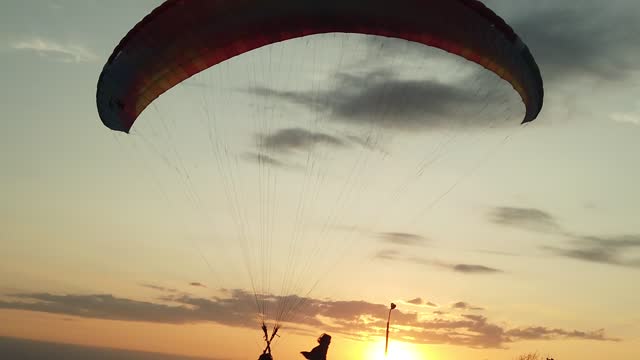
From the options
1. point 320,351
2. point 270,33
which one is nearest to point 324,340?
point 320,351

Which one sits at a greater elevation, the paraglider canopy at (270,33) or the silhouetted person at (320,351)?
the paraglider canopy at (270,33)

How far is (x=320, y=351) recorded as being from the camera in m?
23.7

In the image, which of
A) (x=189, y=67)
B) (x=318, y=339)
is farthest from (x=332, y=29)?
(x=318, y=339)

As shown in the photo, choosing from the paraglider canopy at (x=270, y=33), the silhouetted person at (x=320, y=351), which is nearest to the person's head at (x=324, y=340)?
the silhouetted person at (x=320, y=351)

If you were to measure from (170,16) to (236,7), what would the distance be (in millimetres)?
1881

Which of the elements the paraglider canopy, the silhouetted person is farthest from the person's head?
the paraglider canopy

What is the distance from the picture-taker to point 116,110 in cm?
2697

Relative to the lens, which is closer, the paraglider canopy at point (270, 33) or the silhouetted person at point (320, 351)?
the silhouetted person at point (320, 351)

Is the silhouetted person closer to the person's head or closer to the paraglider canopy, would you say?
the person's head

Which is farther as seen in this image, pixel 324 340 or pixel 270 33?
pixel 270 33

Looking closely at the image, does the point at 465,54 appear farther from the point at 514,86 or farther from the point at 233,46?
the point at 233,46

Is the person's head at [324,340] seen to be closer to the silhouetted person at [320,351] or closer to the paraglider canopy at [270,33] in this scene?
the silhouetted person at [320,351]

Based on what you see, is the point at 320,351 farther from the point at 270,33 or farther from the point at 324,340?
the point at 270,33

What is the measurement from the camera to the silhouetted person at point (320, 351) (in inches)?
932
